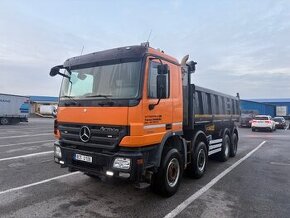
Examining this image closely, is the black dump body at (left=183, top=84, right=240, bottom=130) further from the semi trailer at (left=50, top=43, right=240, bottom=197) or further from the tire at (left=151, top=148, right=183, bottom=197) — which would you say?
the tire at (left=151, top=148, right=183, bottom=197)

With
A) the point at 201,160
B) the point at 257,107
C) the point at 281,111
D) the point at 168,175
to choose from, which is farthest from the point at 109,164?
the point at 281,111

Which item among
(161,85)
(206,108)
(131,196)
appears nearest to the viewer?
(161,85)

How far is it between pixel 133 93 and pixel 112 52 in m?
0.99

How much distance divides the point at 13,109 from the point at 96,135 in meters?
29.8

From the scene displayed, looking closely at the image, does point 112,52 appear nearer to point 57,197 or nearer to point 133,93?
point 133,93

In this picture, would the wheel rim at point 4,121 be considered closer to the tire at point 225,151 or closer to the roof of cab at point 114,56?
the tire at point 225,151

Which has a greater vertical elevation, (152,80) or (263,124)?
(152,80)

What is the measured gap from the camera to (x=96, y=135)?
5148 millimetres

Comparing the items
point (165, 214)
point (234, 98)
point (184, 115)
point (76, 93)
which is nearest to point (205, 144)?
point (184, 115)

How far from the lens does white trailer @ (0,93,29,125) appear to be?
30.5 meters

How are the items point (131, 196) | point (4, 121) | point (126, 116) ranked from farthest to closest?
point (4, 121), point (131, 196), point (126, 116)

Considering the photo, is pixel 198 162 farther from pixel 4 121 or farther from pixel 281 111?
pixel 281 111

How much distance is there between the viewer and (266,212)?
5.05 m

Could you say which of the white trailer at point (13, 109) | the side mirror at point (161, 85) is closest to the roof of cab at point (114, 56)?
the side mirror at point (161, 85)
